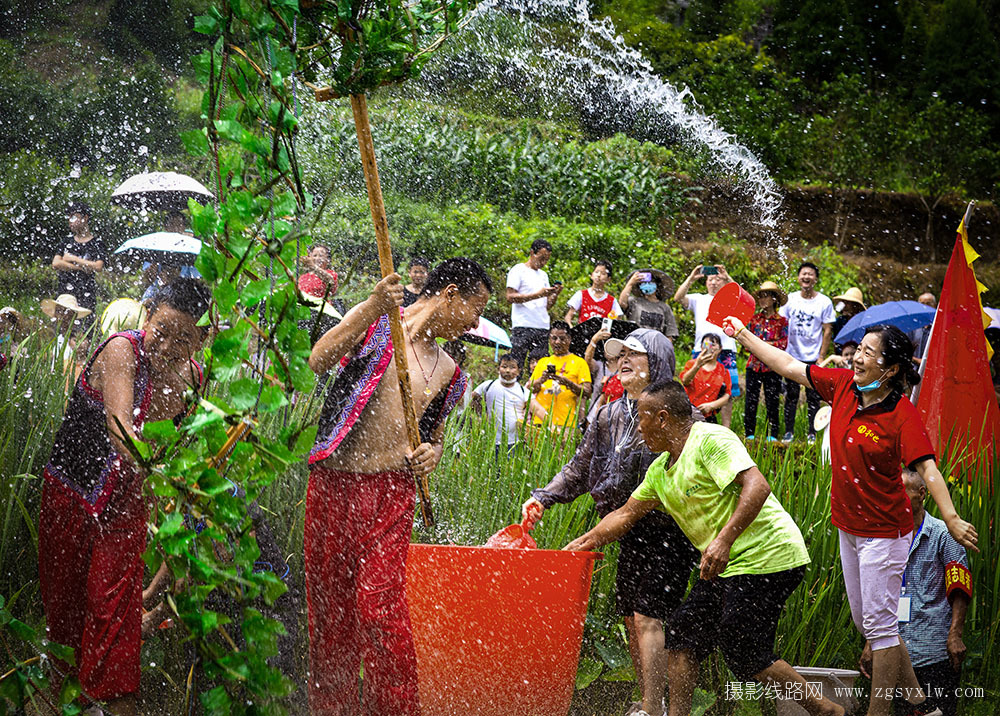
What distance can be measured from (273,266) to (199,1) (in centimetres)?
1143

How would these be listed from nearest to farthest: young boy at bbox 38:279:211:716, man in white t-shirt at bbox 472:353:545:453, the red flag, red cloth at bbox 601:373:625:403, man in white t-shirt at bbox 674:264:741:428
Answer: young boy at bbox 38:279:211:716
red cloth at bbox 601:373:625:403
man in white t-shirt at bbox 472:353:545:453
the red flag
man in white t-shirt at bbox 674:264:741:428

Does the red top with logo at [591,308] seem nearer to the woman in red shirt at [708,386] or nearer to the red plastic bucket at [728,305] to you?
the woman in red shirt at [708,386]

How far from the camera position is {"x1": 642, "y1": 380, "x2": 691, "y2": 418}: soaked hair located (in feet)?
13.0

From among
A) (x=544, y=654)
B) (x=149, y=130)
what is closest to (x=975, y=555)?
(x=544, y=654)

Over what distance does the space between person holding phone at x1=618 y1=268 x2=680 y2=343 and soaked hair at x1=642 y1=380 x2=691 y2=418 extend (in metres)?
3.77

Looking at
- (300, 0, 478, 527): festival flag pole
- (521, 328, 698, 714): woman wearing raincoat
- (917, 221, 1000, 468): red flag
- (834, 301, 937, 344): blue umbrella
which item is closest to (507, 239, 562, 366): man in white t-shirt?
(834, 301, 937, 344): blue umbrella

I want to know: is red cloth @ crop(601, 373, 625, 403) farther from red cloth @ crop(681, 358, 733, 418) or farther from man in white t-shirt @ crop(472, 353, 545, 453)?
red cloth @ crop(681, 358, 733, 418)

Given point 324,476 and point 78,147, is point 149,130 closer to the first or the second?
point 78,147

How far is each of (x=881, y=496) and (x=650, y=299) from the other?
392 cm

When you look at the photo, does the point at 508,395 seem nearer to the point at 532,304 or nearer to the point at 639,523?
the point at 532,304

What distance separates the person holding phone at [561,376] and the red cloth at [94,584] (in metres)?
3.12

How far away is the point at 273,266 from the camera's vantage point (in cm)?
201

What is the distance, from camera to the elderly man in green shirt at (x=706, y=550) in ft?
12.7

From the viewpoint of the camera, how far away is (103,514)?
334 cm
